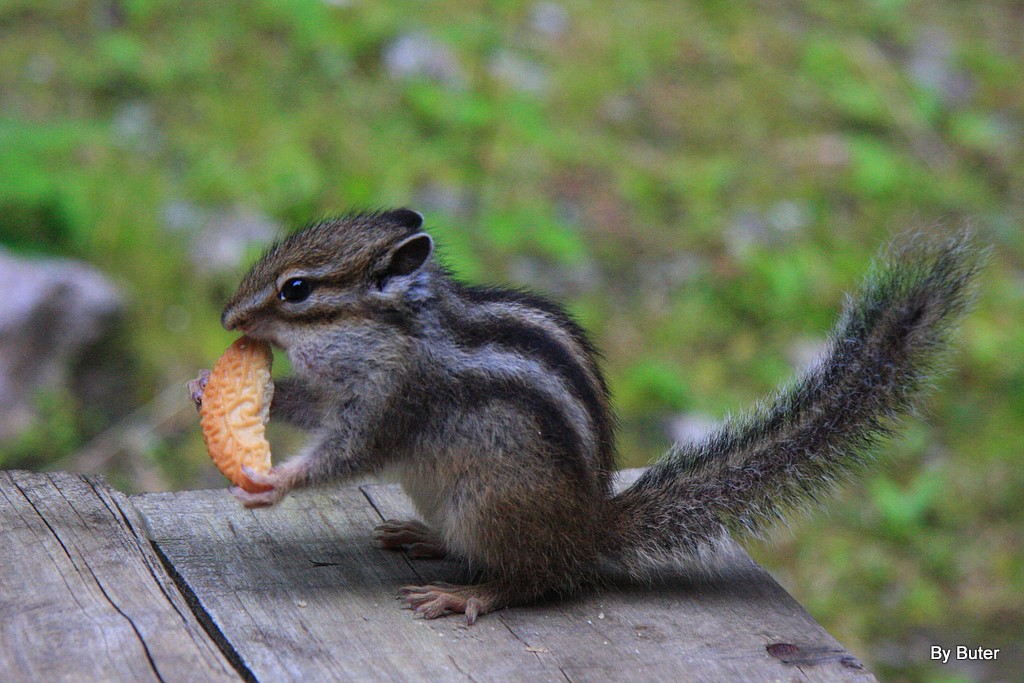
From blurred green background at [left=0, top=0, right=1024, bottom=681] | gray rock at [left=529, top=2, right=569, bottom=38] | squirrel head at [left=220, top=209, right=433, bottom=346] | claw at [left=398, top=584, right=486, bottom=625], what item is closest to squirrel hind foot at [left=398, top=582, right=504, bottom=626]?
claw at [left=398, top=584, right=486, bottom=625]

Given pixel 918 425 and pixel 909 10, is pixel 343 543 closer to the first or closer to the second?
pixel 918 425

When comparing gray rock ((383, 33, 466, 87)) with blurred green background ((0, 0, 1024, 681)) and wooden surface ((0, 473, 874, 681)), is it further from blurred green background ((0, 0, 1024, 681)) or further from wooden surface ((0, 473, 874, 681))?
wooden surface ((0, 473, 874, 681))

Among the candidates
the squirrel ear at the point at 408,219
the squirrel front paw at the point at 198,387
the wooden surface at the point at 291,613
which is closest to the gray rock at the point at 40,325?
the wooden surface at the point at 291,613

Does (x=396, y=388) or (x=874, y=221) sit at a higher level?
(x=874, y=221)

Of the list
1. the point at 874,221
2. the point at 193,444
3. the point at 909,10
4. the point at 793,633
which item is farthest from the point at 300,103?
the point at 793,633

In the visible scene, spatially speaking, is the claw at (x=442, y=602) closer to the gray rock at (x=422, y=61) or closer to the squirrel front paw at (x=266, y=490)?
the squirrel front paw at (x=266, y=490)

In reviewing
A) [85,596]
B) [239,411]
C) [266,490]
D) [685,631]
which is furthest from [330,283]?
[685,631]
